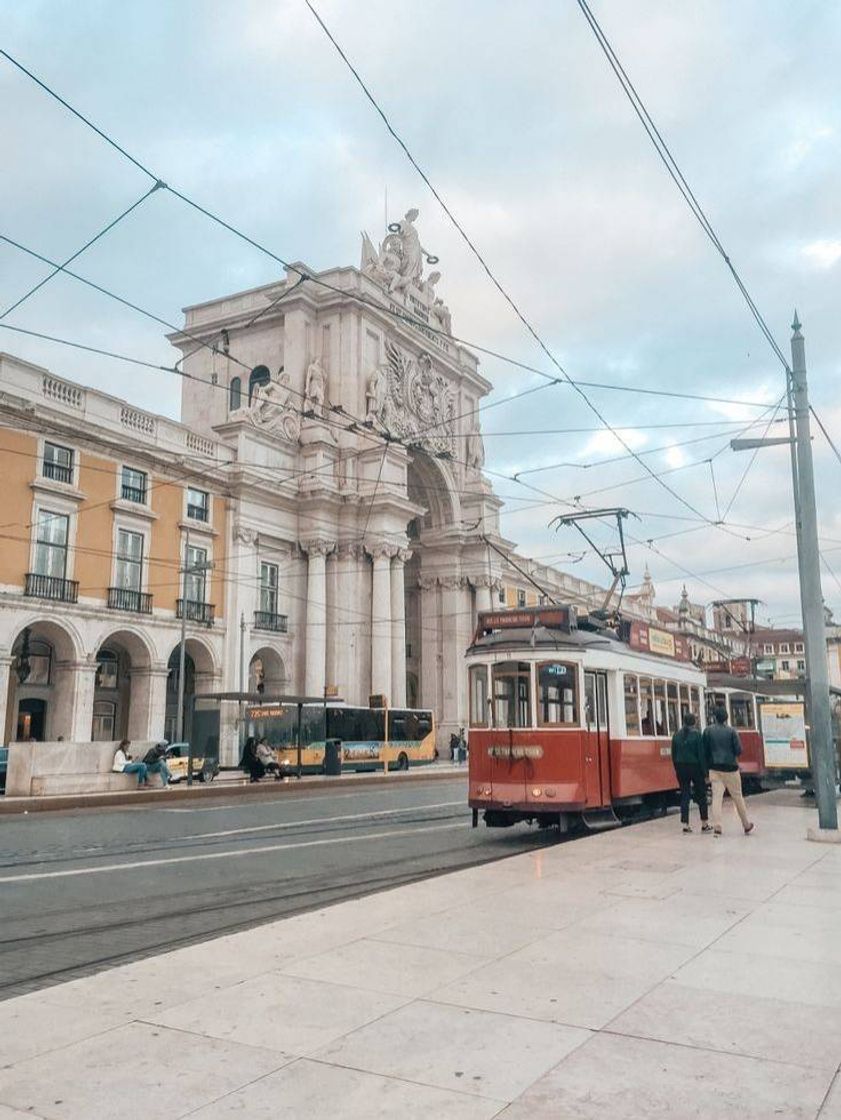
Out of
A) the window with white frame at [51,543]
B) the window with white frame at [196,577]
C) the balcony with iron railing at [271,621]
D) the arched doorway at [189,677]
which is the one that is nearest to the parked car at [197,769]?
the arched doorway at [189,677]

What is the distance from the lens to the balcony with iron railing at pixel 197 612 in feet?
121

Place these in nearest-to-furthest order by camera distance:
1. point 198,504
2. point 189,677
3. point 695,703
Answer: point 695,703 < point 198,504 < point 189,677

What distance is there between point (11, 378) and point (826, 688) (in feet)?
89.7

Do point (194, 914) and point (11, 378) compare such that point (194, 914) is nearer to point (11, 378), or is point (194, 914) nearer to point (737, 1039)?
point (737, 1039)

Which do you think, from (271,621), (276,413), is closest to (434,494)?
(276,413)

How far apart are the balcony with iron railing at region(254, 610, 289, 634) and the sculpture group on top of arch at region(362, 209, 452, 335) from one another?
1960 centimetres

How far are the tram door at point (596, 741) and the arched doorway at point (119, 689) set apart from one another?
979 inches

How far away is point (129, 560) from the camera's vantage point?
3491 cm

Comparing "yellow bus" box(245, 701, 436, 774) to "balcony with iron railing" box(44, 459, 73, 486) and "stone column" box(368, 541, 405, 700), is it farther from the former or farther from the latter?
"balcony with iron railing" box(44, 459, 73, 486)

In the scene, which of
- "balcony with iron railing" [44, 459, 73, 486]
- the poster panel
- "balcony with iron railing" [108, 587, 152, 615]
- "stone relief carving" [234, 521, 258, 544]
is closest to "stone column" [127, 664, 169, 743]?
"balcony with iron railing" [108, 587, 152, 615]

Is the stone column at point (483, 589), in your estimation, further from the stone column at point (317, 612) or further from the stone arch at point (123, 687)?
the stone arch at point (123, 687)

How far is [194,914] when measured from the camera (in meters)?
8.43

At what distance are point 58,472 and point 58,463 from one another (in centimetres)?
31

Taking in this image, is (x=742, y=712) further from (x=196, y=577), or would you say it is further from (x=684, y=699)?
(x=196, y=577)
